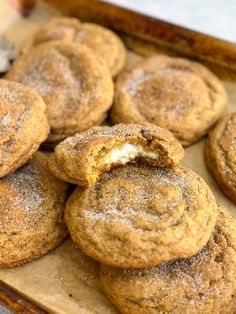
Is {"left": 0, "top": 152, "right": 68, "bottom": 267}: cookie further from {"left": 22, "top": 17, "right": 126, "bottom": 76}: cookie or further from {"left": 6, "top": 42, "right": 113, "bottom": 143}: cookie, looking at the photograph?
{"left": 22, "top": 17, "right": 126, "bottom": 76}: cookie

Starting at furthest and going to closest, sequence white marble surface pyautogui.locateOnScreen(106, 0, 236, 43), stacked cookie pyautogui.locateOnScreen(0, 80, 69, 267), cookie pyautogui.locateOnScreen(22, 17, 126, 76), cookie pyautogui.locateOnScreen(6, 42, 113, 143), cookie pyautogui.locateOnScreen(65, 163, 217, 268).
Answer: white marble surface pyautogui.locateOnScreen(106, 0, 236, 43) → cookie pyautogui.locateOnScreen(22, 17, 126, 76) → cookie pyautogui.locateOnScreen(6, 42, 113, 143) → stacked cookie pyautogui.locateOnScreen(0, 80, 69, 267) → cookie pyautogui.locateOnScreen(65, 163, 217, 268)

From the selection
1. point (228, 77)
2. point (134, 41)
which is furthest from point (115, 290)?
point (134, 41)

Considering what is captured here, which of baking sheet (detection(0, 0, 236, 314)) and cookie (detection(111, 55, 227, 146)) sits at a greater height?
cookie (detection(111, 55, 227, 146))

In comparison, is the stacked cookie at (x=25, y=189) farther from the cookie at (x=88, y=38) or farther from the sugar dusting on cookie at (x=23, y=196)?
the cookie at (x=88, y=38)

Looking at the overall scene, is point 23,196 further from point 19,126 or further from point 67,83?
point 67,83

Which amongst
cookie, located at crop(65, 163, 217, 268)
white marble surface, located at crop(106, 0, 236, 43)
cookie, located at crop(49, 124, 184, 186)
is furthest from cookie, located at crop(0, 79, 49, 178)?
white marble surface, located at crop(106, 0, 236, 43)

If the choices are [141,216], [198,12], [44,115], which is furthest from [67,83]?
[198,12]
